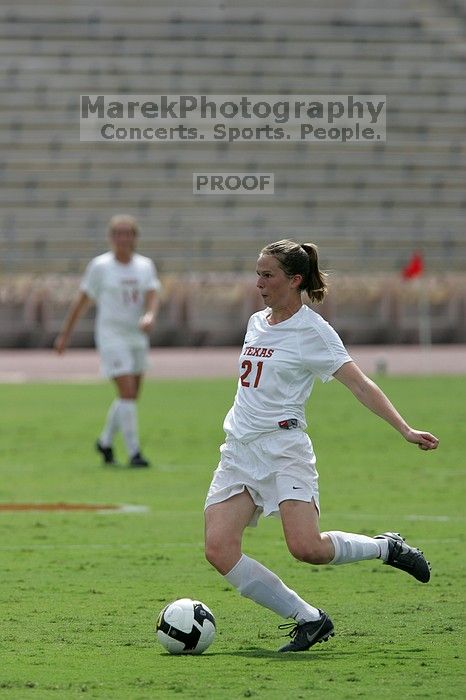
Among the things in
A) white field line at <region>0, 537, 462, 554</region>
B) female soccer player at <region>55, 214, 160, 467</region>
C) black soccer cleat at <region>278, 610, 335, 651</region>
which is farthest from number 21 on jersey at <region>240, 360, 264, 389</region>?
female soccer player at <region>55, 214, 160, 467</region>

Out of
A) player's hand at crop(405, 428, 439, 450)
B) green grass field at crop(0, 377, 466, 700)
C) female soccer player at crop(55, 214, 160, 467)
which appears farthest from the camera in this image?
female soccer player at crop(55, 214, 160, 467)

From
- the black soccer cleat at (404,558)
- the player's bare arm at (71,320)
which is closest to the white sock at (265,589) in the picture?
the black soccer cleat at (404,558)

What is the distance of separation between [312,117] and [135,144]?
5.44m

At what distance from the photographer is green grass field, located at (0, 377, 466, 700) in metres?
6.01

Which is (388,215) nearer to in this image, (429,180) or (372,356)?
(429,180)

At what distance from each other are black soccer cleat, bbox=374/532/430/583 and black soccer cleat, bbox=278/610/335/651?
0.55 metres

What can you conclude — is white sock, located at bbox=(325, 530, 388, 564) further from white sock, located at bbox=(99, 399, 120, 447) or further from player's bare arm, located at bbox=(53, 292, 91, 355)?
player's bare arm, located at bbox=(53, 292, 91, 355)

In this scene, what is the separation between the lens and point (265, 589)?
265 inches

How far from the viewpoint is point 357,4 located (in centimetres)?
4691

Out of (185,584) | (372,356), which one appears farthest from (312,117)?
(185,584)

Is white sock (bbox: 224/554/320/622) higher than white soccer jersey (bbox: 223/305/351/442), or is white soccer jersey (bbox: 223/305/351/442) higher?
white soccer jersey (bbox: 223/305/351/442)

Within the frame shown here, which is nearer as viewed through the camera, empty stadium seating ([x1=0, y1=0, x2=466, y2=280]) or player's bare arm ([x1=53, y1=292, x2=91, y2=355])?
player's bare arm ([x1=53, y1=292, x2=91, y2=355])

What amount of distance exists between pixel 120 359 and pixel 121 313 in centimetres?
54

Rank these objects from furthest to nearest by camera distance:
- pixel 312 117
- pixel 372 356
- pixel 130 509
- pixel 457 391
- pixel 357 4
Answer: pixel 357 4
pixel 312 117
pixel 372 356
pixel 457 391
pixel 130 509
